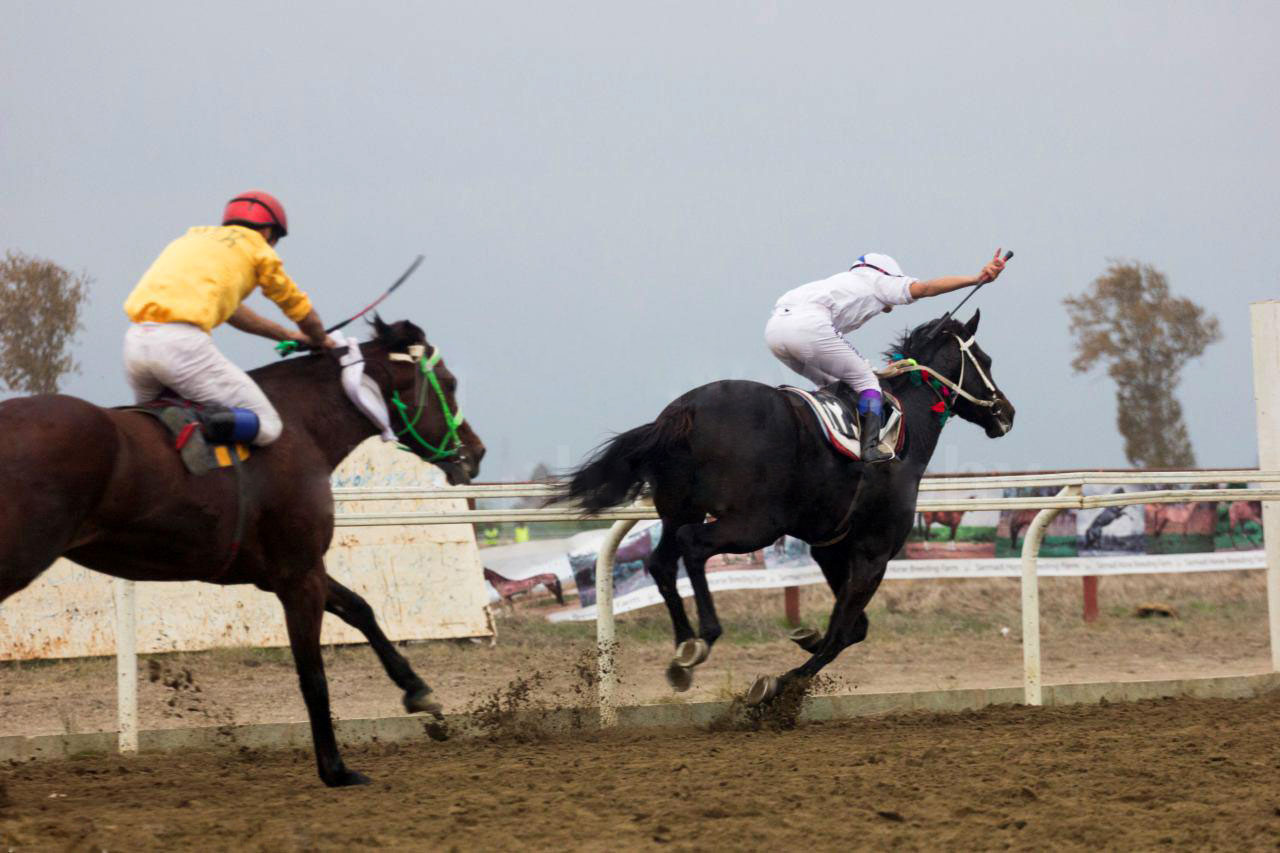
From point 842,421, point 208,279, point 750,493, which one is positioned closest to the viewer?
point 208,279

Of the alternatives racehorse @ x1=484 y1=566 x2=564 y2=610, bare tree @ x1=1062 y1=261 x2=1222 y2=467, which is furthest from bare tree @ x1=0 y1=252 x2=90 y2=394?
bare tree @ x1=1062 y1=261 x2=1222 y2=467

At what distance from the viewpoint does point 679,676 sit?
671 cm

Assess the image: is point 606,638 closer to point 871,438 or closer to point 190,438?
point 871,438

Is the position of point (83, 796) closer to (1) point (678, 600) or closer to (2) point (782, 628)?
(1) point (678, 600)

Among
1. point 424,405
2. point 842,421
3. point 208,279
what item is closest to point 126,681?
point 424,405

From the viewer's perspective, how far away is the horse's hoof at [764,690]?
22.8 ft

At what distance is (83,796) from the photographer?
5.31 metres

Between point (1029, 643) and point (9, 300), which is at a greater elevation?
point (9, 300)

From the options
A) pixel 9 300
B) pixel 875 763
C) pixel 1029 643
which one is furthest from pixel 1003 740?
pixel 9 300

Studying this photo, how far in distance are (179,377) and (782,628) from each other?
Result: 8.31m

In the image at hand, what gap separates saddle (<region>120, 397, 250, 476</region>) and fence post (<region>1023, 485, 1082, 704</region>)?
4407 millimetres

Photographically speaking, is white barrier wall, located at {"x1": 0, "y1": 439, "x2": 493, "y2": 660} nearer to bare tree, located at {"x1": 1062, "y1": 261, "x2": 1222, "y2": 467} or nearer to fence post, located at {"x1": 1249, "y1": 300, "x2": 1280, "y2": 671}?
fence post, located at {"x1": 1249, "y1": 300, "x2": 1280, "y2": 671}

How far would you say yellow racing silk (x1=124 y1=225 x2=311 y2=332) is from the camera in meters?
5.21

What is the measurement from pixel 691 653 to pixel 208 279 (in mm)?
2794
